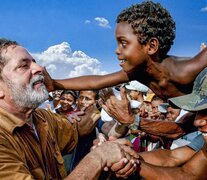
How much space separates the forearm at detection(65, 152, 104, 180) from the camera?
8.29 ft

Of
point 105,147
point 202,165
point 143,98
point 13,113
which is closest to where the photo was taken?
point 105,147

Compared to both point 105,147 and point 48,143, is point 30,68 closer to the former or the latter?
point 48,143

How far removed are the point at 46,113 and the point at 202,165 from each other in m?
1.53

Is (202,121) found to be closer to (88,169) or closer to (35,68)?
(88,169)

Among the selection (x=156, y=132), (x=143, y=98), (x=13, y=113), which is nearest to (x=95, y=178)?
(x=13, y=113)

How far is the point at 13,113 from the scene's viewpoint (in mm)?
3041

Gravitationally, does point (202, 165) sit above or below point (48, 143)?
below

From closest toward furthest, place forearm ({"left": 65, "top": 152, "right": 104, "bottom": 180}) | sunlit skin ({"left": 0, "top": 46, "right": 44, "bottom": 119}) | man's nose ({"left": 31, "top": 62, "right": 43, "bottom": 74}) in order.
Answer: forearm ({"left": 65, "top": 152, "right": 104, "bottom": 180}) → sunlit skin ({"left": 0, "top": 46, "right": 44, "bottom": 119}) → man's nose ({"left": 31, "top": 62, "right": 43, "bottom": 74})

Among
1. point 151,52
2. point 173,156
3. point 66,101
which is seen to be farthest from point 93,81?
point 66,101

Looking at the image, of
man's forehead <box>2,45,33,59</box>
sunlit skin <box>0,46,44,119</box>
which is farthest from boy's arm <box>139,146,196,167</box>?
man's forehead <box>2,45,33,59</box>

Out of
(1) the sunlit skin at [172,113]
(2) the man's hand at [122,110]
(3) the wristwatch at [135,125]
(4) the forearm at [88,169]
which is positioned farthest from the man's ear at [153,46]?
(1) the sunlit skin at [172,113]

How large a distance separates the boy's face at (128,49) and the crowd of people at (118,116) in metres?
0.01

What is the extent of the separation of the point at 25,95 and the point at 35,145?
416 millimetres

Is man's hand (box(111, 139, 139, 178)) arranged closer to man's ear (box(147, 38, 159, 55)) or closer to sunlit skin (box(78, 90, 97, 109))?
man's ear (box(147, 38, 159, 55))
